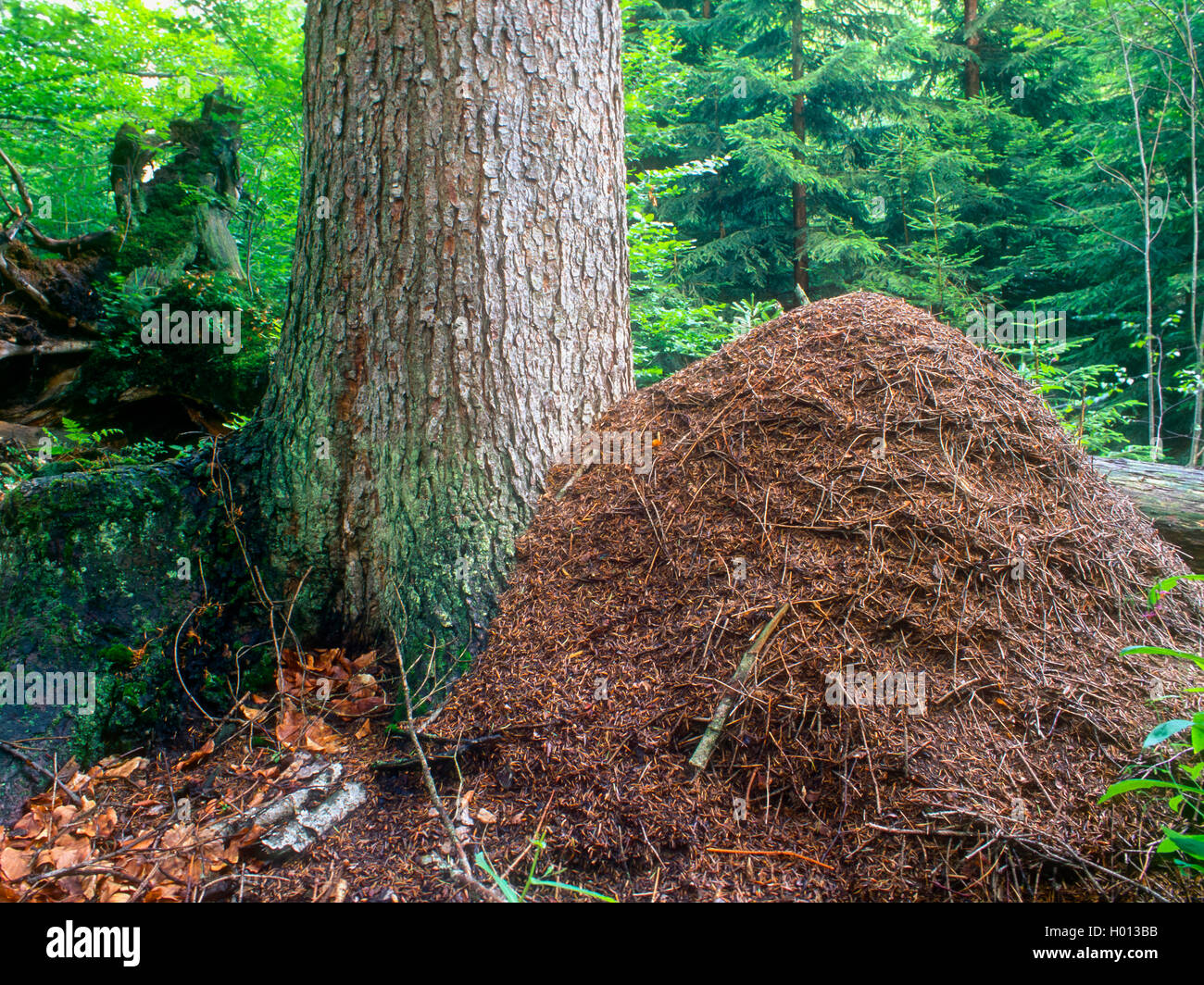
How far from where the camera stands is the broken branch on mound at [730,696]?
200cm

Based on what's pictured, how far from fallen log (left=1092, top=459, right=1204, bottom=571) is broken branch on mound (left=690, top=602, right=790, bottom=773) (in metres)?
2.78

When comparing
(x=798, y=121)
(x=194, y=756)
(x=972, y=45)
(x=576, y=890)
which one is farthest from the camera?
(x=972, y=45)

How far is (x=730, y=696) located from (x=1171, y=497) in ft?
11.2

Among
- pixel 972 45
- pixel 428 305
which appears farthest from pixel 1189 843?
pixel 972 45

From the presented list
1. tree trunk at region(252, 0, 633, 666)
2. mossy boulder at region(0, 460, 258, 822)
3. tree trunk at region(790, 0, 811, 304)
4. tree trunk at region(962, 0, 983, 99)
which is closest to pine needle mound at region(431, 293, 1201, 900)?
tree trunk at region(252, 0, 633, 666)

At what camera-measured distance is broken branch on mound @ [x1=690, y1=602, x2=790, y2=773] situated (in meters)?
2.00

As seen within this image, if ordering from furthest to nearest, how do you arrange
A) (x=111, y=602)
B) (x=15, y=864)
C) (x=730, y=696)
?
(x=111, y=602) → (x=730, y=696) → (x=15, y=864)

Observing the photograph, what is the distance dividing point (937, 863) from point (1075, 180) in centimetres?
1242

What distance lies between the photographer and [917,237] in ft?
38.7

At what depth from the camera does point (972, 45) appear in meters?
12.0

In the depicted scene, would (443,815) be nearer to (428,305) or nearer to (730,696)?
(730,696)

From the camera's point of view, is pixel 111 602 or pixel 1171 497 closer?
pixel 111 602

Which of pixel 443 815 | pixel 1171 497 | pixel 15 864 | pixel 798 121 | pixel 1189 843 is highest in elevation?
pixel 798 121

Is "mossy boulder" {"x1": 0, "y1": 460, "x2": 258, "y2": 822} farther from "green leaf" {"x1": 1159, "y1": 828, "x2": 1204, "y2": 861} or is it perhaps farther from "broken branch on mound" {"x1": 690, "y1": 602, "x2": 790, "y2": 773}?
"green leaf" {"x1": 1159, "y1": 828, "x2": 1204, "y2": 861}
